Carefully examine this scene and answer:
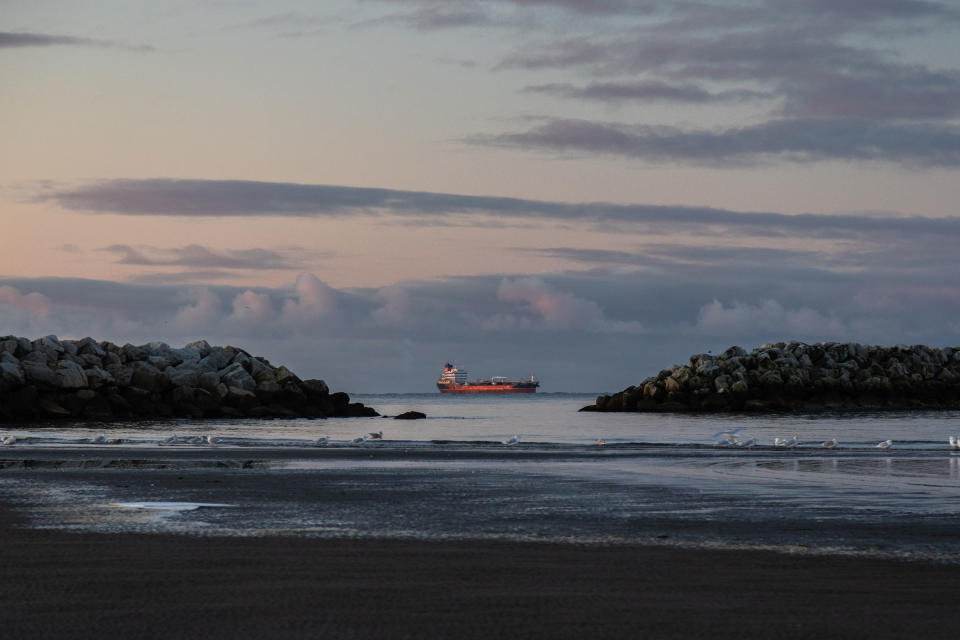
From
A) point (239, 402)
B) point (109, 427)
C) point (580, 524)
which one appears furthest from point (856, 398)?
point (580, 524)

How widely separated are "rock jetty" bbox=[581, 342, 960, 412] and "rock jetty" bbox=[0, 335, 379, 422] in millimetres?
20452

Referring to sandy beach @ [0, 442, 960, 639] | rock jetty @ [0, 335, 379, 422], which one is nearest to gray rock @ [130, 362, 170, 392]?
rock jetty @ [0, 335, 379, 422]

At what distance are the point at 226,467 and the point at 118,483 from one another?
421 cm

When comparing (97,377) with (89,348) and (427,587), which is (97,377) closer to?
(89,348)

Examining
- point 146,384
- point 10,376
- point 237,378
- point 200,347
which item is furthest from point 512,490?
point 200,347

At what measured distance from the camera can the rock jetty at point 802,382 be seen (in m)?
69.0

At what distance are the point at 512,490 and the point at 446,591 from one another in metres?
9.03

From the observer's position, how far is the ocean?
38.4ft

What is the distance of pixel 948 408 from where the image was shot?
2847 inches

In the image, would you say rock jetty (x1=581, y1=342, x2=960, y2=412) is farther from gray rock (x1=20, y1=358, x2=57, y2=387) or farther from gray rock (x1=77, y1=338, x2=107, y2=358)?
gray rock (x1=20, y1=358, x2=57, y2=387)

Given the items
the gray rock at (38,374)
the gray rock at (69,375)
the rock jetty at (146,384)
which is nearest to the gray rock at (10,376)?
the rock jetty at (146,384)

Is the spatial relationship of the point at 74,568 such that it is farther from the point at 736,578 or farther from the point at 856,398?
the point at 856,398

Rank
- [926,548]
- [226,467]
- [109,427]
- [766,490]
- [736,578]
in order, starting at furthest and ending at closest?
1. [109,427]
2. [226,467]
3. [766,490]
4. [926,548]
5. [736,578]

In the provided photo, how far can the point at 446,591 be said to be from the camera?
8.11 m
